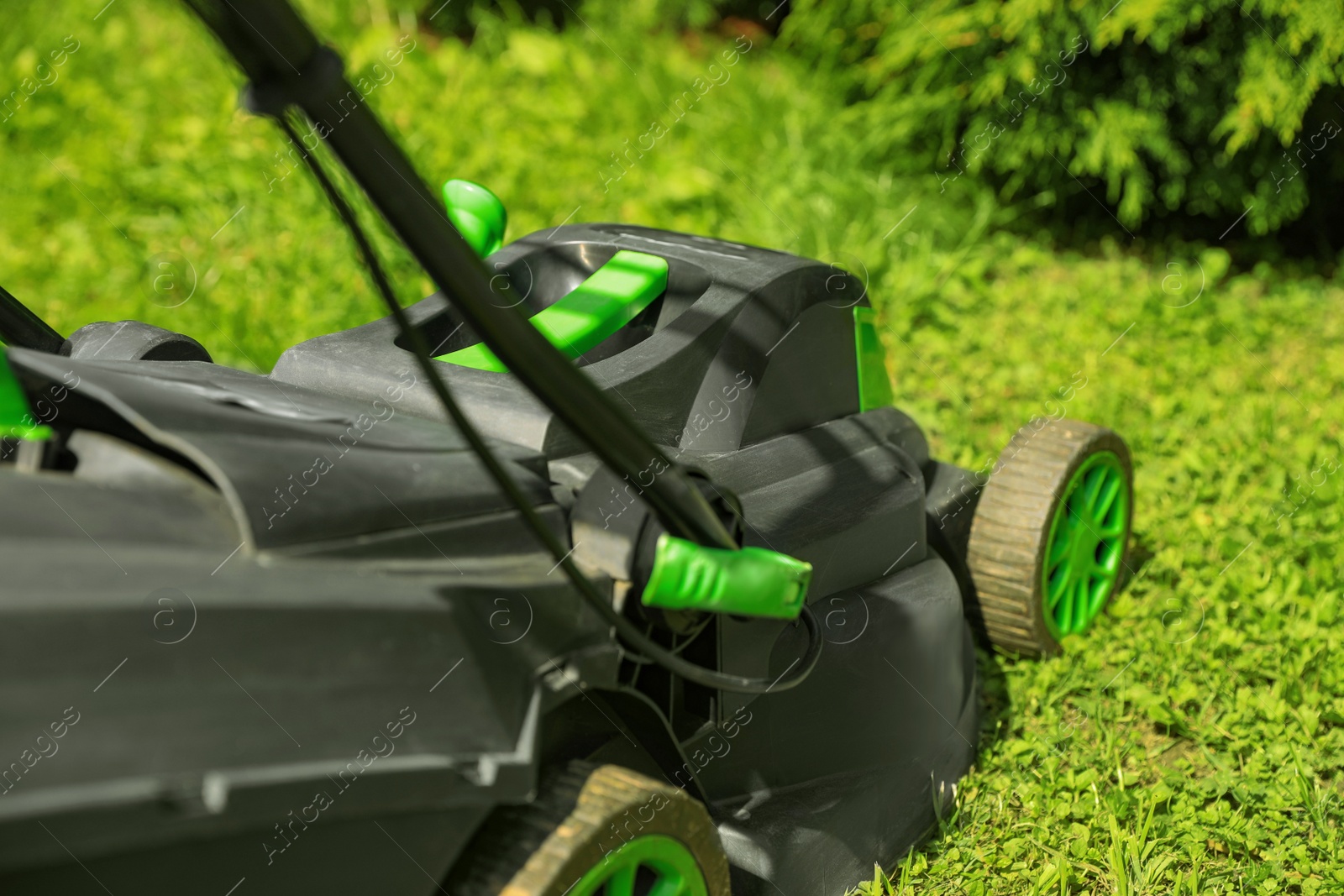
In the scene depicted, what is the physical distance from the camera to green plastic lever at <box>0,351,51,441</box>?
1.23 meters

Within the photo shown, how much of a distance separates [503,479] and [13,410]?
52 centimetres

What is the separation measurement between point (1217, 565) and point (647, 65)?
4.04m

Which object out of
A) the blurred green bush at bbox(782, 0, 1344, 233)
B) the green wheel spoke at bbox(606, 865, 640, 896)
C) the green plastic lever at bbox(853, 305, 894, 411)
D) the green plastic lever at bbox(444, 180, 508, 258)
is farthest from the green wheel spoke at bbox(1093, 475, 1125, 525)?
the blurred green bush at bbox(782, 0, 1344, 233)

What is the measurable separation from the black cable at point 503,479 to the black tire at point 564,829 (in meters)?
0.14

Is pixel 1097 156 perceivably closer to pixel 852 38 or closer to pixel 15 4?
pixel 852 38

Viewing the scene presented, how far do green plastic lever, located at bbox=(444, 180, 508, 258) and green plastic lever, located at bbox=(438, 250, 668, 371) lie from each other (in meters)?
0.19

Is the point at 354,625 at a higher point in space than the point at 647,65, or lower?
higher

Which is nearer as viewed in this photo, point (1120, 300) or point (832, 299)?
point (832, 299)

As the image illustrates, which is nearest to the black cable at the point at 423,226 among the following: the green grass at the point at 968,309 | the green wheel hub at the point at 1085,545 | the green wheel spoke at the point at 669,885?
the green wheel spoke at the point at 669,885

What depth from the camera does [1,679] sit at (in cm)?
94

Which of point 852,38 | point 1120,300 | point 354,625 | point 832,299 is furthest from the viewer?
point 852,38

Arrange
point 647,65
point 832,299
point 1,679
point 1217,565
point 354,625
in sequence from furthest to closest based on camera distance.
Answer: point 647,65 → point 1217,565 → point 832,299 → point 354,625 → point 1,679

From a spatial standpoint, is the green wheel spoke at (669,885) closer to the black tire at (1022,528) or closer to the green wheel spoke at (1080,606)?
the black tire at (1022,528)

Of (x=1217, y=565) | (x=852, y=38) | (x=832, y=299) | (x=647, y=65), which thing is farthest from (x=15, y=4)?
(x=1217, y=565)
